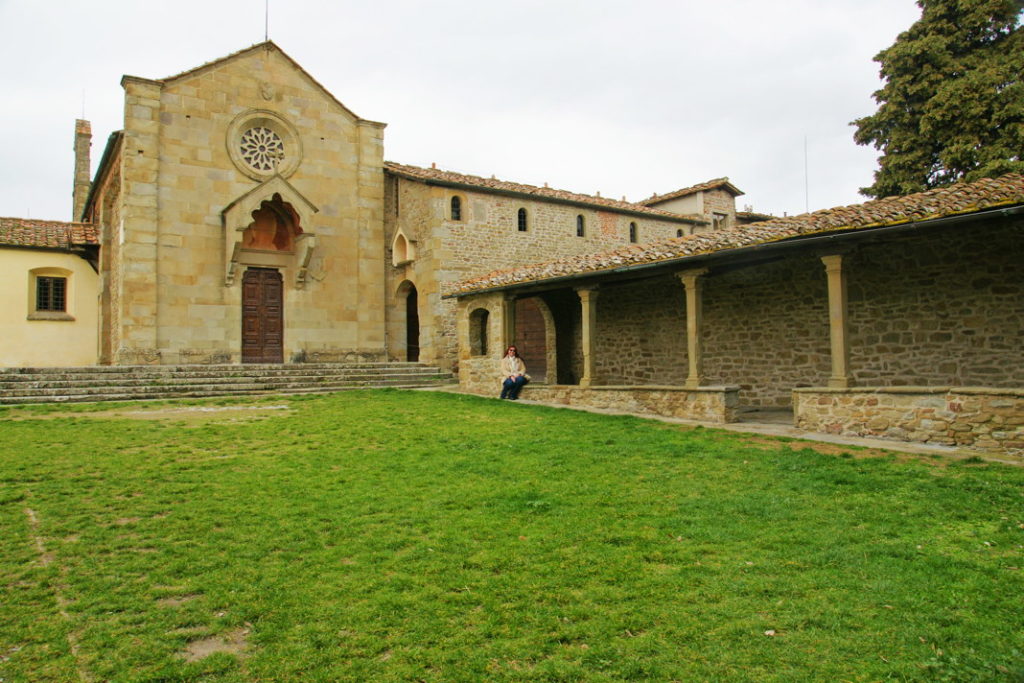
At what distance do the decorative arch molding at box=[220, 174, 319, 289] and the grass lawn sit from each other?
13206mm

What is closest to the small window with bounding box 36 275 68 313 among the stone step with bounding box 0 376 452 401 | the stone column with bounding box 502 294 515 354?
the stone step with bounding box 0 376 452 401

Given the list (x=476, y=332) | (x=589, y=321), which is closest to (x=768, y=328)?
(x=589, y=321)

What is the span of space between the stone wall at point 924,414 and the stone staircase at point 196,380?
1216 cm

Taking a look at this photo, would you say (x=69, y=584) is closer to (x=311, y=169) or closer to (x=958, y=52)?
(x=311, y=169)

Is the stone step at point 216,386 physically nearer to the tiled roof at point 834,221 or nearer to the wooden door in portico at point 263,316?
the wooden door in portico at point 263,316

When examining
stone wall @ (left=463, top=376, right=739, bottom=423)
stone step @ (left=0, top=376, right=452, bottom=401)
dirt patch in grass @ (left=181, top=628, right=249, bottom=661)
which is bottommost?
dirt patch in grass @ (left=181, top=628, right=249, bottom=661)

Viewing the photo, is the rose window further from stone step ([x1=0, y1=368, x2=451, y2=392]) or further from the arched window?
the arched window

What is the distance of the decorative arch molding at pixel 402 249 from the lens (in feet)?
74.8

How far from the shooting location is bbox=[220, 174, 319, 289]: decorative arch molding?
20.7 meters

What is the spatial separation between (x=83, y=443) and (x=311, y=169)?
15348 mm

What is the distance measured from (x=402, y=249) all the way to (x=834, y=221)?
15655mm

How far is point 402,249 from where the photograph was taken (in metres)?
23.5

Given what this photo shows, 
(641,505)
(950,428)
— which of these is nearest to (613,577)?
(641,505)

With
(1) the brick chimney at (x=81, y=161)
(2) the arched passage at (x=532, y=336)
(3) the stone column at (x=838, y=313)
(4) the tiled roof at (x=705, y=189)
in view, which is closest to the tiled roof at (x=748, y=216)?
(4) the tiled roof at (x=705, y=189)
